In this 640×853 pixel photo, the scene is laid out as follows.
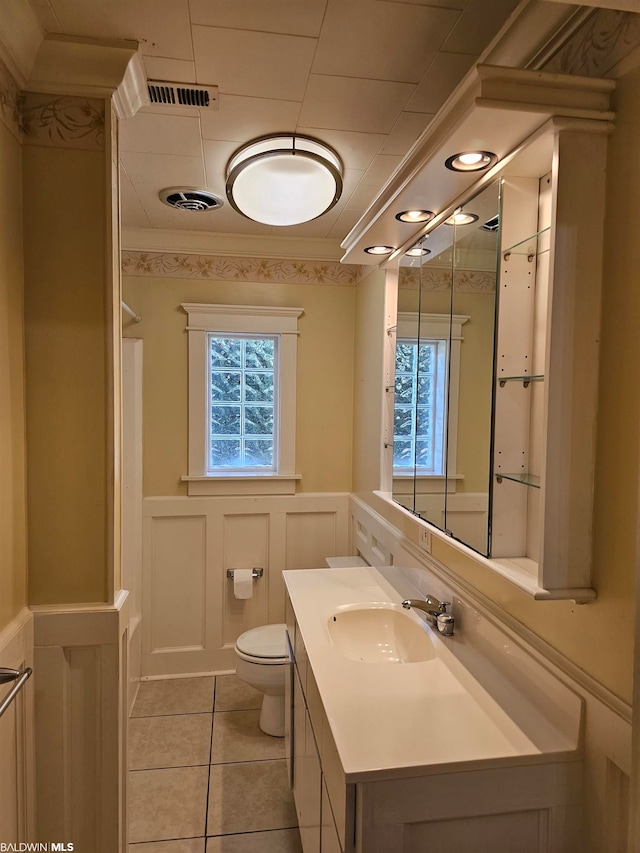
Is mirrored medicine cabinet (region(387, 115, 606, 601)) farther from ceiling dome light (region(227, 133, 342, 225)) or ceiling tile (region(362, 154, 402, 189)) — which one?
ceiling dome light (region(227, 133, 342, 225))

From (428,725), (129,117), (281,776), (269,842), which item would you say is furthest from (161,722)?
(129,117)

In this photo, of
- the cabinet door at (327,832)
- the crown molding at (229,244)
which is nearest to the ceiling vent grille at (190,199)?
the crown molding at (229,244)

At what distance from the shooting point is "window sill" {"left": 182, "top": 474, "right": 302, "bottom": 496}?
9.93 feet

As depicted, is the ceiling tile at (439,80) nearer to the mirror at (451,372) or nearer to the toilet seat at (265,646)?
the mirror at (451,372)

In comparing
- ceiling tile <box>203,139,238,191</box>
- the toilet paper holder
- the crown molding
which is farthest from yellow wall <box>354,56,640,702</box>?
the toilet paper holder

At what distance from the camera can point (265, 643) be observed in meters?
2.55

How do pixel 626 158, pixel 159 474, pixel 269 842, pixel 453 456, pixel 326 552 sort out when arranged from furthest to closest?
pixel 326 552, pixel 159 474, pixel 269 842, pixel 453 456, pixel 626 158

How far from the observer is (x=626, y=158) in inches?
38.3

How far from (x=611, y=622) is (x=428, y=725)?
44cm

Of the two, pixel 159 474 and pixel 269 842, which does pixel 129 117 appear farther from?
pixel 269 842

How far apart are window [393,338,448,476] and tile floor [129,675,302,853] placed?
140 centimetres

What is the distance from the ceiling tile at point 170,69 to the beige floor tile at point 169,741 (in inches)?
100

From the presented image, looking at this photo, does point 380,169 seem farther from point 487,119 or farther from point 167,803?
point 167,803

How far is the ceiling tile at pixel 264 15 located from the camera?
1153mm
